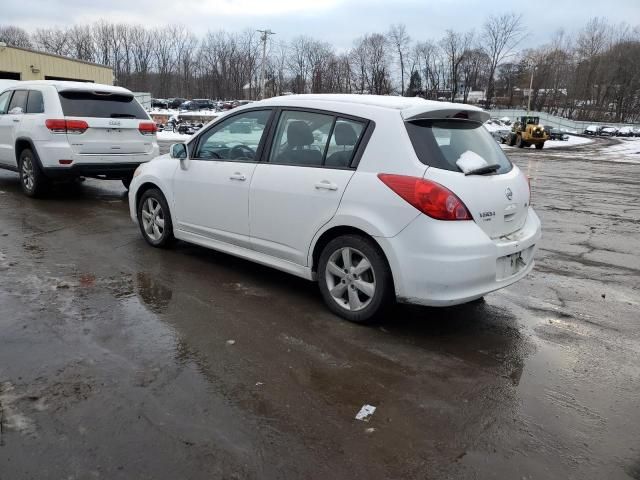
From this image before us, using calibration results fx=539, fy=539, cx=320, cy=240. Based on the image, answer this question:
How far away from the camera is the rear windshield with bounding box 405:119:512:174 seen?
3.94 m

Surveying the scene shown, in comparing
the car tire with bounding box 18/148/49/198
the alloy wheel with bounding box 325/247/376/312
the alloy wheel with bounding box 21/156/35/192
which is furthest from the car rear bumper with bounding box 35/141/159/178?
the alloy wheel with bounding box 325/247/376/312

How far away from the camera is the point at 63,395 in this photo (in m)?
3.10

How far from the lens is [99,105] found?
873cm

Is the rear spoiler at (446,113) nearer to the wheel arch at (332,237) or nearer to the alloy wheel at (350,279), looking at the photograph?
the wheel arch at (332,237)

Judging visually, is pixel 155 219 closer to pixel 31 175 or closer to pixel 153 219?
pixel 153 219

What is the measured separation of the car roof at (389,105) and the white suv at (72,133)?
4.96 meters

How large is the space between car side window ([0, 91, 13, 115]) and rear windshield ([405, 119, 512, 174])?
8.41m

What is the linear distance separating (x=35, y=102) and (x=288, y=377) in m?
7.61

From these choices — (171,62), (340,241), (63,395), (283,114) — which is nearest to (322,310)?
(340,241)

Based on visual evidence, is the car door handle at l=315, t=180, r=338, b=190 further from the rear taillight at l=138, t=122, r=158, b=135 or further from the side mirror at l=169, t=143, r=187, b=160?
the rear taillight at l=138, t=122, r=158, b=135

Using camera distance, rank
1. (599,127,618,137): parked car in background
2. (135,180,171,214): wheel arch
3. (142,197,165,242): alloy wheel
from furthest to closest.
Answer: (599,127,618,137): parked car in background → (142,197,165,242): alloy wheel → (135,180,171,214): wheel arch

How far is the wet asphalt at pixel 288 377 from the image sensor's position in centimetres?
264

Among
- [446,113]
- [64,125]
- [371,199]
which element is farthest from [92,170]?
[446,113]

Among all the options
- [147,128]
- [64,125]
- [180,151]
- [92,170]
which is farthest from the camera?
[147,128]
